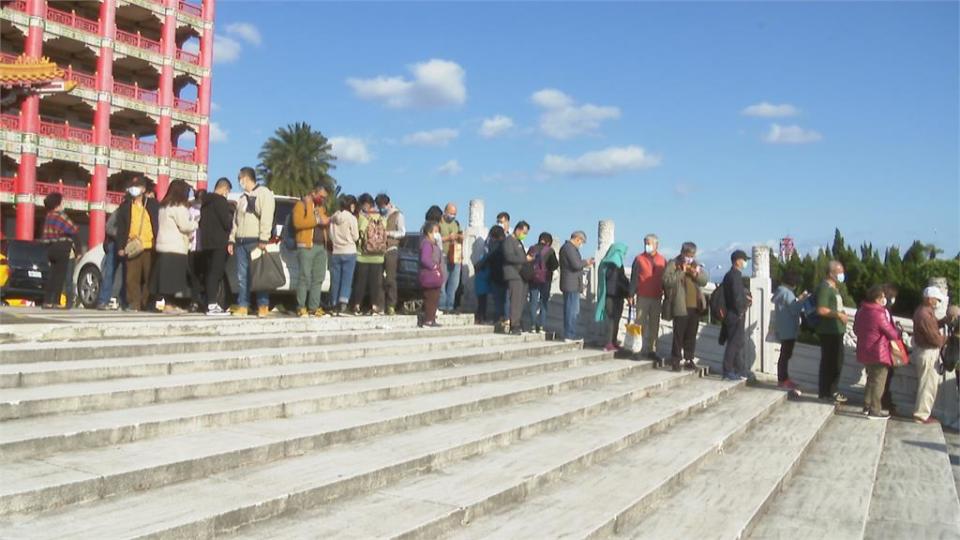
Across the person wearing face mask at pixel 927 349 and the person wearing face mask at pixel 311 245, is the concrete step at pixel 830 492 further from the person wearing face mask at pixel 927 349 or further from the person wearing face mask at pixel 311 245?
the person wearing face mask at pixel 311 245

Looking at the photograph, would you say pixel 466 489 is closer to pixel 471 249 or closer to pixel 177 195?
pixel 177 195

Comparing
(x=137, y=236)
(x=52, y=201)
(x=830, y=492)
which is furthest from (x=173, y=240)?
(x=830, y=492)

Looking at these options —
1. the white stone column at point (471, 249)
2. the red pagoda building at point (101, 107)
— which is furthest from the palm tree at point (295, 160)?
the white stone column at point (471, 249)

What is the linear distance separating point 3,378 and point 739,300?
906 centimetres

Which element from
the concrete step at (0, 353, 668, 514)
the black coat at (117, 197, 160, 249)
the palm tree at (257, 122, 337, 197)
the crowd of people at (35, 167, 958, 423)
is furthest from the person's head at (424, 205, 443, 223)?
the palm tree at (257, 122, 337, 197)

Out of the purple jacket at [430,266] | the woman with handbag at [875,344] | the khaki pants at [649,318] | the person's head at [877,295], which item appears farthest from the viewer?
the khaki pants at [649,318]

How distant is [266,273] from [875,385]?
773 cm

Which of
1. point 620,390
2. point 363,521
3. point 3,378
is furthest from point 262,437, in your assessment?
point 620,390

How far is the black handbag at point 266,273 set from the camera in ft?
33.6

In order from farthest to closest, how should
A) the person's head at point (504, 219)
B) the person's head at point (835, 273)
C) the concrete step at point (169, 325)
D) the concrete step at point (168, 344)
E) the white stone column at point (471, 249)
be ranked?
the white stone column at point (471, 249), the person's head at point (504, 219), the person's head at point (835, 273), the concrete step at point (169, 325), the concrete step at point (168, 344)

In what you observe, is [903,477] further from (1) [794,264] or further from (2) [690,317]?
(1) [794,264]

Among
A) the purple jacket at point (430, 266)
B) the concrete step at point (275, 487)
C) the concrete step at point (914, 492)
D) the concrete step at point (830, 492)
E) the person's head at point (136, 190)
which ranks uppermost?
the person's head at point (136, 190)

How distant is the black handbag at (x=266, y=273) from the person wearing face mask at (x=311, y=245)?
1.68 ft

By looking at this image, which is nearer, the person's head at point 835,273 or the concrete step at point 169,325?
the concrete step at point 169,325
